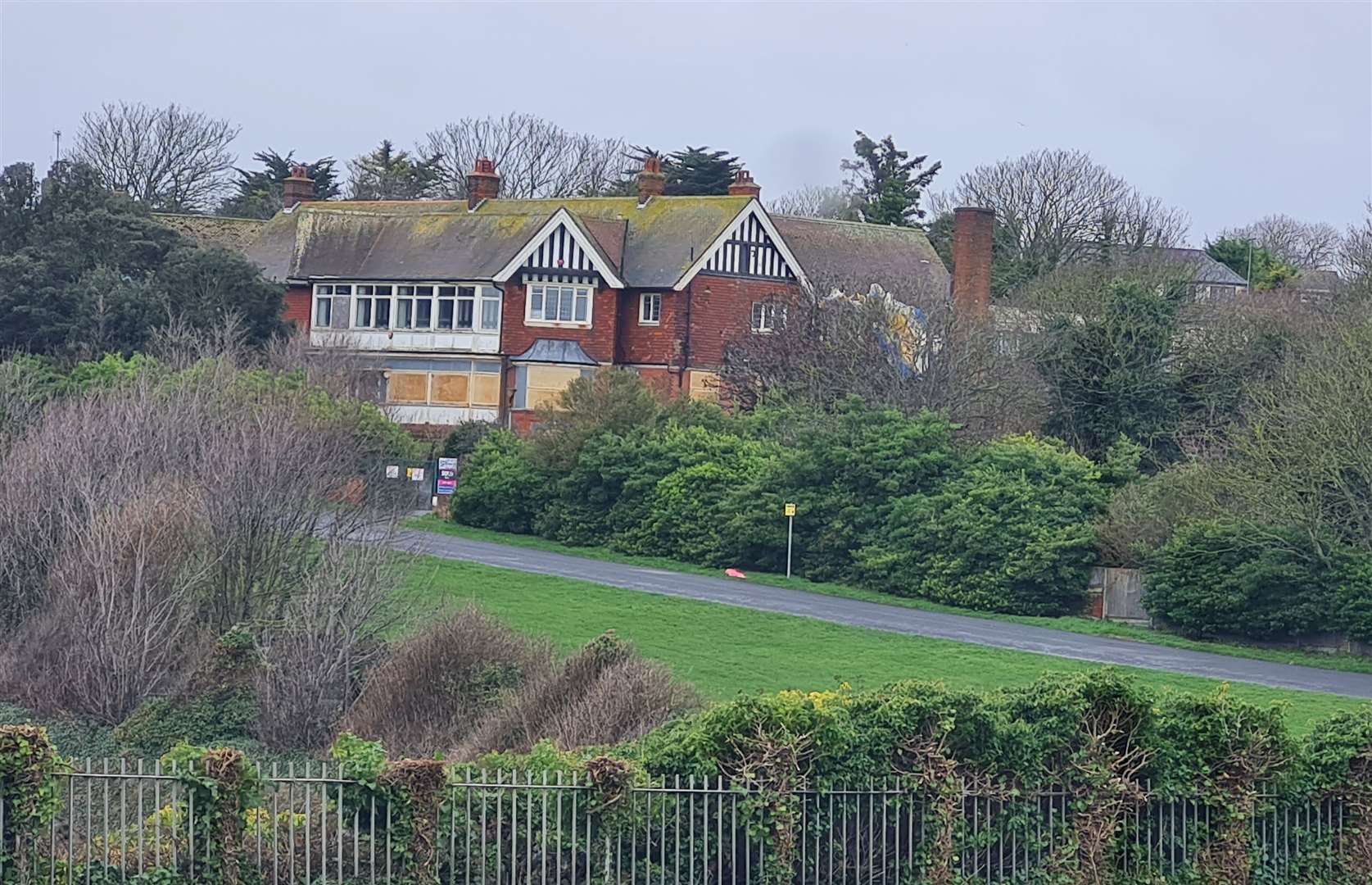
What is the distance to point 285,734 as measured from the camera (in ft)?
71.2

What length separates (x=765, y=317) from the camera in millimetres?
53344

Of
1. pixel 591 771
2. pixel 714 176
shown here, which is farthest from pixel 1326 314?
pixel 714 176

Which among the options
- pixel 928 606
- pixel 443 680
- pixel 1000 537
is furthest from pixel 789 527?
pixel 443 680

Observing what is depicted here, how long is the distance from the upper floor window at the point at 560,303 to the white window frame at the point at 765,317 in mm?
5120

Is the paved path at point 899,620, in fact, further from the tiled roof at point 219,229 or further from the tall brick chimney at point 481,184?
the tiled roof at point 219,229

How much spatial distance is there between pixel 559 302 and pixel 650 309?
289 cm

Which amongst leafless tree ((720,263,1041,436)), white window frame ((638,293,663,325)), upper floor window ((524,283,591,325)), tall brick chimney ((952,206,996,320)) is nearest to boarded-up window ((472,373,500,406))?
upper floor window ((524,283,591,325))

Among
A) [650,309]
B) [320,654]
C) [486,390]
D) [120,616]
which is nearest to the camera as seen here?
[320,654]

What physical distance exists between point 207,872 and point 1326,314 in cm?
3642

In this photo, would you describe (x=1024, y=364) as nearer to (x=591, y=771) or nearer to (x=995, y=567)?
(x=995, y=567)

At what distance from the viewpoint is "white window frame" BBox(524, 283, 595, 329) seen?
53884 mm

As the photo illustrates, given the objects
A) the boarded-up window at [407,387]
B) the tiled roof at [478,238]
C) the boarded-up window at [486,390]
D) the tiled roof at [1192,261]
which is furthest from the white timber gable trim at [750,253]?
the tiled roof at [1192,261]

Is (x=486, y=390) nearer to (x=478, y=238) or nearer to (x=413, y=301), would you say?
(x=413, y=301)

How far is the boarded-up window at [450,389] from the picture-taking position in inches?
2141
